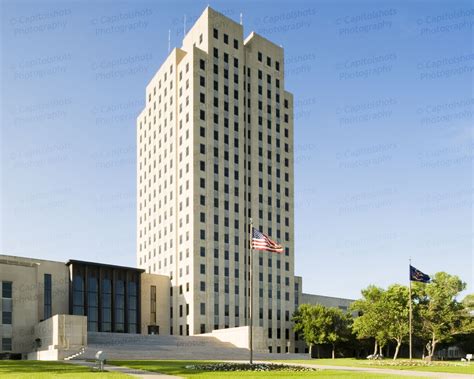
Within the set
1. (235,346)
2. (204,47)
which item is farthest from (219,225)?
(204,47)

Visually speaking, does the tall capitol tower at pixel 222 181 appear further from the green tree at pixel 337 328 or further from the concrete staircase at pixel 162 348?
the concrete staircase at pixel 162 348

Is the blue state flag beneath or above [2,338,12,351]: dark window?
above

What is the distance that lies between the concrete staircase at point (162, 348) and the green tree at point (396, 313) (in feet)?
35.0

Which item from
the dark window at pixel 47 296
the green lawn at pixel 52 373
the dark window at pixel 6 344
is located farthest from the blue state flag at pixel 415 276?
the dark window at pixel 47 296

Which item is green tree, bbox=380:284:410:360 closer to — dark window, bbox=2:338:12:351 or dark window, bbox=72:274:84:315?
dark window, bbox=72:274:84:315

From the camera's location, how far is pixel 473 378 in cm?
2747

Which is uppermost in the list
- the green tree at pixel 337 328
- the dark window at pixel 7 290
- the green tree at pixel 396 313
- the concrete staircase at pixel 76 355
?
the dark window at pixel 7 290

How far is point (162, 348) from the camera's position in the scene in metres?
64.3

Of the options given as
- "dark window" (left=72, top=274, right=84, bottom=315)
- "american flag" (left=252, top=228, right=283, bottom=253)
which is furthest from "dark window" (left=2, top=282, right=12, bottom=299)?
"american flag" (left=252, top=228, right=283, bottom=253)

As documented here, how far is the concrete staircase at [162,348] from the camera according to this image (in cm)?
5591

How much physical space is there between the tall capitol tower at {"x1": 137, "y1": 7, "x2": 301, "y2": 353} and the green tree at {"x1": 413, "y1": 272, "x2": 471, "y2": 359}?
2560 cm

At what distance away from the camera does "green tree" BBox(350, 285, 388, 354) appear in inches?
2724

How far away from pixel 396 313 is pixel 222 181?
120ft

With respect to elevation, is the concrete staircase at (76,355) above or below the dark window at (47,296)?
below
